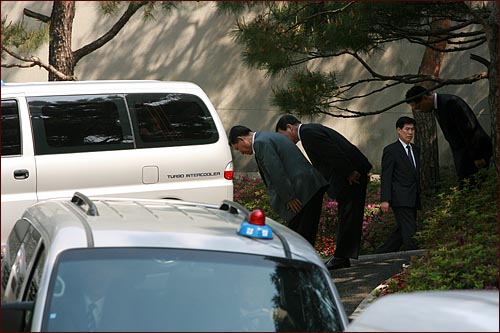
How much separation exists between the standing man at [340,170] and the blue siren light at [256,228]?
5.39 m

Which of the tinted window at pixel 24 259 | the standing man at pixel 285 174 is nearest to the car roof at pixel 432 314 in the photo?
the tinted window at pixel 24 259

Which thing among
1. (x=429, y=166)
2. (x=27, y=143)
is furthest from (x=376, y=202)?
(x=27, y=143)

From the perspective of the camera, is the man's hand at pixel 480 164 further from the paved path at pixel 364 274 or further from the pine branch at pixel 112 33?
the pine branch at pixel 112 33

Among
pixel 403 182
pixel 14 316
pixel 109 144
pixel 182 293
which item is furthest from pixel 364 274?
pixel 14 316

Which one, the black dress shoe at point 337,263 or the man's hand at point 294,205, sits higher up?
the man's hand at point 294,205

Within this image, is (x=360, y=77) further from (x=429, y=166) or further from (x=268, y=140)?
(x=268, y=140)

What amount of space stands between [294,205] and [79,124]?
2.43 metres

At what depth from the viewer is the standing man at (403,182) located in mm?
10773

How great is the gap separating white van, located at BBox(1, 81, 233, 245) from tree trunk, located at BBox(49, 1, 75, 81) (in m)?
3.72

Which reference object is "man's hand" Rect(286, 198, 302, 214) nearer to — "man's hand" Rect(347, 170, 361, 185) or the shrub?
"man's hand" Rect(347, 170, 361, 185)

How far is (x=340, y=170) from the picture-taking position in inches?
400

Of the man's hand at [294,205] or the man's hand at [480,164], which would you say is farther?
the man's hand at [480,164]

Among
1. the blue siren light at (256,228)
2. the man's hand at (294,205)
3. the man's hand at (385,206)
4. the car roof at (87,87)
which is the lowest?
the man's hand at (385,206)

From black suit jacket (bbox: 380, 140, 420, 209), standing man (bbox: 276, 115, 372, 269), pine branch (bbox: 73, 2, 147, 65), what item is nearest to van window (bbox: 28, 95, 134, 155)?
standing man (bbox: 276, 115, 372, 269)
